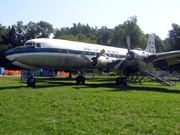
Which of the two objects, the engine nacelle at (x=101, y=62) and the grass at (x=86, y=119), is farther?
the engine nacelle at (x=101, y=62)

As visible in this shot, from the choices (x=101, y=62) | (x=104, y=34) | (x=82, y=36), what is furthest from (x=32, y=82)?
(x=104, y=34)

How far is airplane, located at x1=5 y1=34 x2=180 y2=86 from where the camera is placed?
51.8 feet

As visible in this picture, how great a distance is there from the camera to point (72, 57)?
715 inches

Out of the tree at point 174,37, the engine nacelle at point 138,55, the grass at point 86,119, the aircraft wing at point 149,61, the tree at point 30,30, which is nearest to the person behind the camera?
the grass at point 86,119

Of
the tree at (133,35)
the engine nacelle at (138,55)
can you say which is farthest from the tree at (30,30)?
the engine nacelle at (138,55)

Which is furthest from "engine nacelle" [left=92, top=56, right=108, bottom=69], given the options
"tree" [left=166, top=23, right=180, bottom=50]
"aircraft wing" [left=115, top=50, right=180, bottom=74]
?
"tree" [left=166, top=23, right=180, bottom=50]

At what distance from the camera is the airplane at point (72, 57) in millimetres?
15773

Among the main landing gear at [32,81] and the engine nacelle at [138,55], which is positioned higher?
the engine nacelle at [138,55]

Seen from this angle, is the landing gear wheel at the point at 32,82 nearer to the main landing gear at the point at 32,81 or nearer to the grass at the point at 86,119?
the main landing gear at the point at 32,81

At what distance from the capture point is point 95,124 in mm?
5855

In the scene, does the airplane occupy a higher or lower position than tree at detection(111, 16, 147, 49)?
lower

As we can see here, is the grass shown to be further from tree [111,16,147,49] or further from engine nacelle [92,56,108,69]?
tree [111,16,147,49]

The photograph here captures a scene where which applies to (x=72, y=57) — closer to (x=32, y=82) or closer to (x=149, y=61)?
(x=32, y=82)

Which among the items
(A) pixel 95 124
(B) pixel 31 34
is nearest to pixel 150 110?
(A) pixel 95 124
